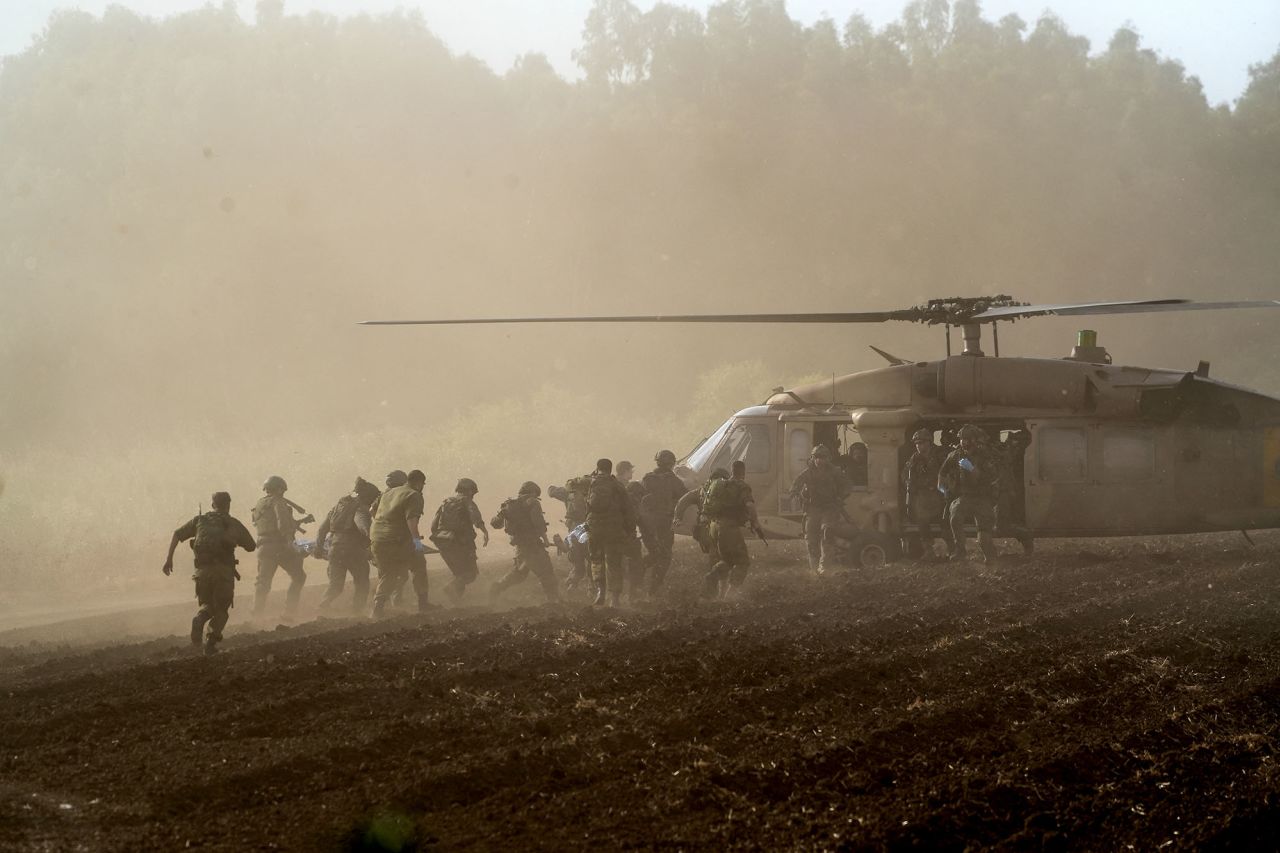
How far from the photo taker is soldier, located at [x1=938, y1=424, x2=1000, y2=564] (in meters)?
13.9

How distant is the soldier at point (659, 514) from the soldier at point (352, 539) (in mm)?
3048

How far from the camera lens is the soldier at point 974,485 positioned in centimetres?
1385

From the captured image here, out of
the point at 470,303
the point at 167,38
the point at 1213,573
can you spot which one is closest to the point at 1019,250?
the point at 470,303

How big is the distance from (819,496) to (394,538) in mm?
5002

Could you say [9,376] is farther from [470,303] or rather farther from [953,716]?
[953,716]

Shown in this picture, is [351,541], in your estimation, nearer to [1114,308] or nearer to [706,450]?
[706,450]

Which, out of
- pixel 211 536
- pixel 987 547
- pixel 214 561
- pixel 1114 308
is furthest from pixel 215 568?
pixel 1114 308

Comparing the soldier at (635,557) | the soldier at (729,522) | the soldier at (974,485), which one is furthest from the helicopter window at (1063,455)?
the soldier at (635,557)

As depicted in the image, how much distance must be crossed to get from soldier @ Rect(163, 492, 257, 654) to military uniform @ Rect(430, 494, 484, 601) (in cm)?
316

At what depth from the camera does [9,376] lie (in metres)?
39.1

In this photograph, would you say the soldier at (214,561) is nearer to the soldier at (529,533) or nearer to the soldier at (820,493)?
the soldier at (529,533)

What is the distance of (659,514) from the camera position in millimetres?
14078

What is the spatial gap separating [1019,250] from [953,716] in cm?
4364

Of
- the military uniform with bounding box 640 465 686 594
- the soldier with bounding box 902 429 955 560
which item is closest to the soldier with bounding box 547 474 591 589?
the military uniform with bounding box 640 465 686 594
